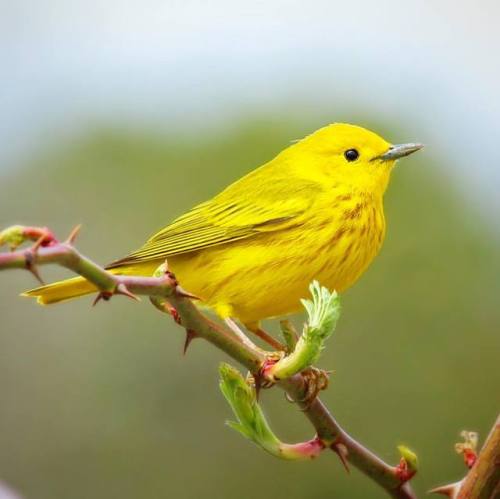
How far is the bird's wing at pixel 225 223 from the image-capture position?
10.9ft

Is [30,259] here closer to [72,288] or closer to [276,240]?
[72,288]

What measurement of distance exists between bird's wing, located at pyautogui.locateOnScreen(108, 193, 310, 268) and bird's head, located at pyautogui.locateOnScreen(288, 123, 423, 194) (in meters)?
0.20

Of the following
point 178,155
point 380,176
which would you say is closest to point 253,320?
point 380,176

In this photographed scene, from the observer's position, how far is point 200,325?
174 centimetres

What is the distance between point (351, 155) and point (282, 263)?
→ 67cm

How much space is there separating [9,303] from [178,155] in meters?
1.51

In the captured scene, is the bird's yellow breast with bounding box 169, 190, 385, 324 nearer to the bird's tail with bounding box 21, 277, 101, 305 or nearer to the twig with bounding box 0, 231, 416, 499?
the bird's tail with bounding box 21, 277, 101, 305

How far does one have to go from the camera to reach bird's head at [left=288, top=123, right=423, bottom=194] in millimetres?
3652

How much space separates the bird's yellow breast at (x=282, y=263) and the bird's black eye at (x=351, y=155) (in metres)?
0.27

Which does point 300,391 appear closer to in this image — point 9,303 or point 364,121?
point 364,121

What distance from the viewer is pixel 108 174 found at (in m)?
7.63

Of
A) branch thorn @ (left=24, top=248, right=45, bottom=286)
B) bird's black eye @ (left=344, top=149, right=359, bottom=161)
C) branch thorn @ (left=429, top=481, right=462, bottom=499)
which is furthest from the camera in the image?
bird's black eye @ (left=344, top=149, right=359, bottom=161)

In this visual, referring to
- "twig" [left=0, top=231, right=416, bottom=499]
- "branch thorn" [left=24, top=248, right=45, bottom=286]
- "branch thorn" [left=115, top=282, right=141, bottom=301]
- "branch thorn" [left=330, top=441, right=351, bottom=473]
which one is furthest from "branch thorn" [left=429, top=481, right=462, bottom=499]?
"branch thorn" [left=24, top=248, right=45, bottom=286]

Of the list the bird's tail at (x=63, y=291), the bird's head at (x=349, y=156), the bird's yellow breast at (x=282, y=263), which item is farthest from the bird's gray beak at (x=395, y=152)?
the bird's tail at (x=63, y=291)
